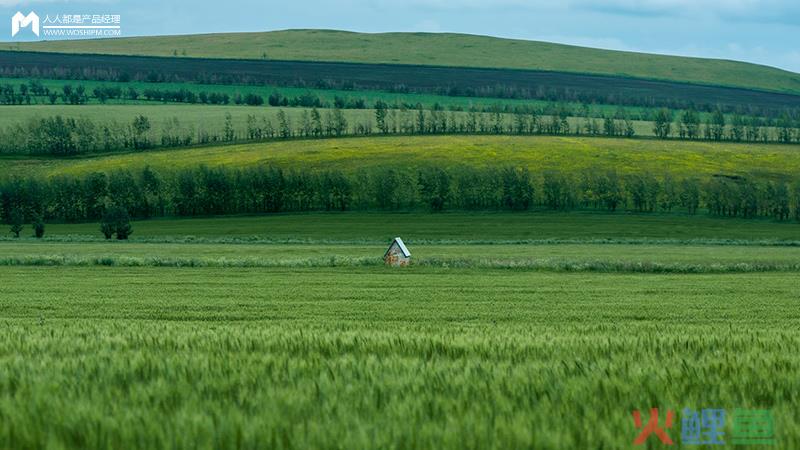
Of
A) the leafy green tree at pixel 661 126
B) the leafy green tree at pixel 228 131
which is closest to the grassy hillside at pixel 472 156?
the leafy green tree at pixel 228 131

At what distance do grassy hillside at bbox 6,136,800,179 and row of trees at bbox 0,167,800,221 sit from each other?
1421cm

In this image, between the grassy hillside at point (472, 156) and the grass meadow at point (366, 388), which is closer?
the grass meadow at point (366, 388)

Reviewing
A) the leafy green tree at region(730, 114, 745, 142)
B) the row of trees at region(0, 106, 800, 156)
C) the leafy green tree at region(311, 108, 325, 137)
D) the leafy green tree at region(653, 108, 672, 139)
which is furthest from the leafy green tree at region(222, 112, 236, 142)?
the leafy green tree at region(730, 114, 745, 142)

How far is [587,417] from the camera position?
573cm

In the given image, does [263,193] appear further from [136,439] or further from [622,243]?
[136,439]

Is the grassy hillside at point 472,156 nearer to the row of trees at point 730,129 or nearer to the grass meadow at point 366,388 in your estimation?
the row of trees at point 730,129

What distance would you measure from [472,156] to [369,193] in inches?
1057

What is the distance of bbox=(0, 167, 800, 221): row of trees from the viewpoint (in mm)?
111250

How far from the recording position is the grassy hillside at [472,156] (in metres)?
135

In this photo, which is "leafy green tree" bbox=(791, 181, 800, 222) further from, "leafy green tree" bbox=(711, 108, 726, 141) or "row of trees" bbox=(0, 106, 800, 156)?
"leafy green tree" bbox=(711, 108, 726, 141)

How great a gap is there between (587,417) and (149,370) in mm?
3394

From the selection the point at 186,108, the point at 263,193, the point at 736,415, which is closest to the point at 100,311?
the point at 736,415

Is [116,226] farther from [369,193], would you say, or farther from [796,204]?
[796,204]

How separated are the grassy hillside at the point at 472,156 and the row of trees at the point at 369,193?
46.6ft
